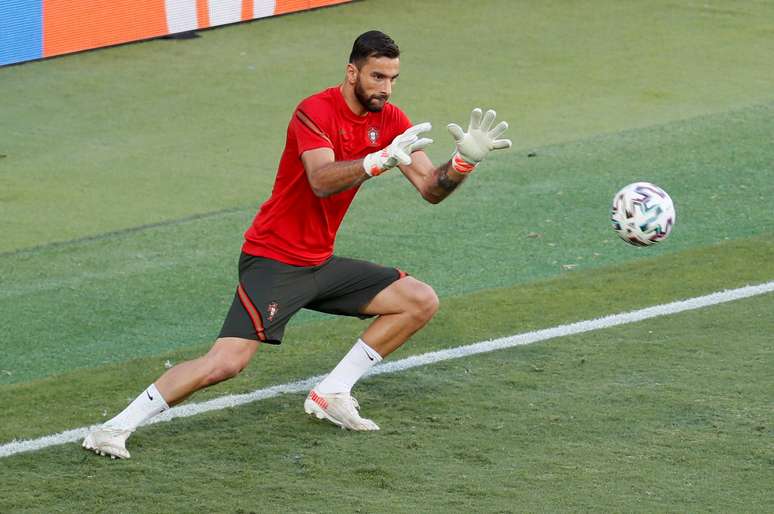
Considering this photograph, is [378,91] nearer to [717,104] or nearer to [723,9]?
[717,104]

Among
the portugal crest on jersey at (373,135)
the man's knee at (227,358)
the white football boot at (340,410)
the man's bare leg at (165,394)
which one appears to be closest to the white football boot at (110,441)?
the man's bare leg at (165,394)

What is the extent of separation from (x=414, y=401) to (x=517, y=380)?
62 cm

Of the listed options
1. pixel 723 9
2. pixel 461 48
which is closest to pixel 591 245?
pixel 461 48

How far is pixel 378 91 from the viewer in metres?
6.91

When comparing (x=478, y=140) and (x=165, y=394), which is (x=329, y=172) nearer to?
(x=478, y=140)

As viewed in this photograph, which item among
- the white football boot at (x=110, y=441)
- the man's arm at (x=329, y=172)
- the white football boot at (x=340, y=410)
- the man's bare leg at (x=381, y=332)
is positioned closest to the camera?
the man's arm at (x=329, y=172)

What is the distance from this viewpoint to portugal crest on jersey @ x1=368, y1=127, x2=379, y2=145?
7.08 metres

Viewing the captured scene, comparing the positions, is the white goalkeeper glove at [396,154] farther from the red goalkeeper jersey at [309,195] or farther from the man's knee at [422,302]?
the man's knee at [422,302]

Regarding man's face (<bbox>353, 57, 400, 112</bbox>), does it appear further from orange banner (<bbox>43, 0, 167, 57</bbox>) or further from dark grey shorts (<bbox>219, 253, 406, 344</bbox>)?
orange banner (<bbox>43, 0, 167, 57</bbox>)

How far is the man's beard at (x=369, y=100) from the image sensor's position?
690cm

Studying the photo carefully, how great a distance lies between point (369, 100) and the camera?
6906 mm

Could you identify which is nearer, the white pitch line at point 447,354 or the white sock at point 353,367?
the white pitch line at point 447,354

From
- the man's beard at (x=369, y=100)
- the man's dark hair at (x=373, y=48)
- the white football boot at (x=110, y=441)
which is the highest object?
the man's dark hair at (x=373, y=48)

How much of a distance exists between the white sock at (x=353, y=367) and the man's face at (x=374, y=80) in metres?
1.24
